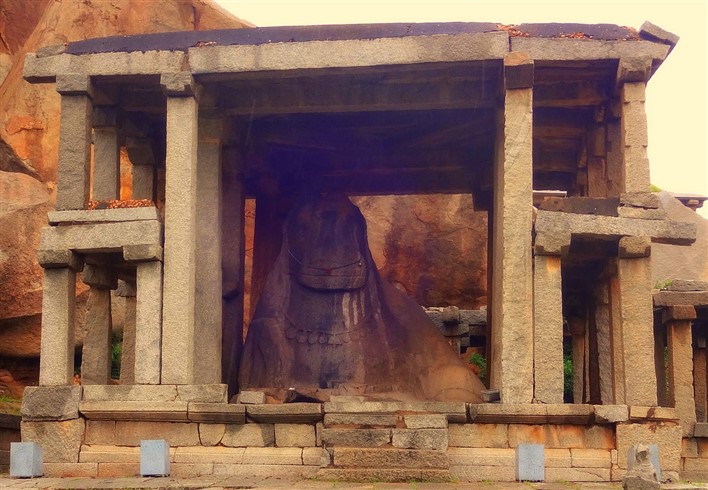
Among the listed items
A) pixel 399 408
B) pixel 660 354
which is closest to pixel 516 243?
pixel 399 408

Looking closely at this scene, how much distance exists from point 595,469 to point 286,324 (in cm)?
532

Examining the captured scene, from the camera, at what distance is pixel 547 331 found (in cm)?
1239

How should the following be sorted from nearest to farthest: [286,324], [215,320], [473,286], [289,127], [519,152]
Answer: [519,152], [215,320], [286,324], [289,127], [473,286]

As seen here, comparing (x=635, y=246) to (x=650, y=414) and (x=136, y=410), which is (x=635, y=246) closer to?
(x=650, y=414)

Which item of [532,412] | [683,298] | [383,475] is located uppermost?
[683,298]

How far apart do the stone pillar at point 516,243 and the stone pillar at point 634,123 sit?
4.19ft

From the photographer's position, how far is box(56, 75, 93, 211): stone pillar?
1327 centimetres

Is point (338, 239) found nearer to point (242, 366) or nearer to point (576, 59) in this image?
point (242, 366)

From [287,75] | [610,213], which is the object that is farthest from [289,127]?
[610,213]

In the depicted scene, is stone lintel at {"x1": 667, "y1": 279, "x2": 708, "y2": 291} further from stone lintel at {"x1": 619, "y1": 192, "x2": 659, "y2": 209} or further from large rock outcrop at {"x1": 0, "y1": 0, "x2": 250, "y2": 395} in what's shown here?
large rock outcrop at {"x1": 0, "y1": 0, "x2": 250, "y2": 395}

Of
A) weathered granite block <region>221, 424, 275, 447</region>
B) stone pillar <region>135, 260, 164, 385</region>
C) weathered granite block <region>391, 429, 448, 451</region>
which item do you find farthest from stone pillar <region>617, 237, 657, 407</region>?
stone pillar <region>135, 260, 164, 385</region>

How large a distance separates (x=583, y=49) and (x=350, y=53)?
2.97m

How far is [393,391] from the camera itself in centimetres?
1438

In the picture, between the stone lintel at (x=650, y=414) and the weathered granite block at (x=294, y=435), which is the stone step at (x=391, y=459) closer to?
the weathered granite block at (x=294, y=435)
